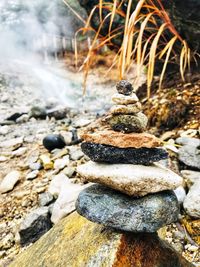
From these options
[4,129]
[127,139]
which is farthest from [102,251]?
[4,129]

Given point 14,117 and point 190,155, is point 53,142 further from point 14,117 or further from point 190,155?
point 14,117

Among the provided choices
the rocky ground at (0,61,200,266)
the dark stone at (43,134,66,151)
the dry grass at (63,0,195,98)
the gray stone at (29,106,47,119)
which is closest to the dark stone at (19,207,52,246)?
the rocky ground at (0,61,200,266)

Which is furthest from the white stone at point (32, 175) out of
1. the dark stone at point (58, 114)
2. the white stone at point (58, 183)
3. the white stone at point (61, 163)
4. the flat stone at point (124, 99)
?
the dark stone at point (58, 114)

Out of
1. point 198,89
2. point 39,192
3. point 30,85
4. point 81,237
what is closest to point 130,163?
point 81,237

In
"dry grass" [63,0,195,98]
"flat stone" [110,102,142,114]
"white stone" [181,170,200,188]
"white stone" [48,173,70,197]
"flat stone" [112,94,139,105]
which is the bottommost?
"white stone" [48,173,70,197]

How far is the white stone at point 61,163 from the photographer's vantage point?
10.6 feet

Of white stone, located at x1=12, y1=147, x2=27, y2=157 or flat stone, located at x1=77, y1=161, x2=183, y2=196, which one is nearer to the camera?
flat stone, located at x1=77, y1=161, x2=183, y2=196

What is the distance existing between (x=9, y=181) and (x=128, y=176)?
197 cm

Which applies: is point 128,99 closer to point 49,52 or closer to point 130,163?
point 130,163

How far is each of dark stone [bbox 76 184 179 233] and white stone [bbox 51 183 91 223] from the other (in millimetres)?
733

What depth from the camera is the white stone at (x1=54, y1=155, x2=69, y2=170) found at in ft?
10.6

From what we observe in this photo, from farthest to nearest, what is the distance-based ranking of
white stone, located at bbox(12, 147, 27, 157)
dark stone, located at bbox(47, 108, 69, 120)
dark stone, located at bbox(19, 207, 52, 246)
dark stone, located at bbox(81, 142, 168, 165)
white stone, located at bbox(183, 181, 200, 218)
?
1. dark stone, located at bbox(47, 108, 69, 120)
2. white stone, located at bbox(12, 147, 27, 157)
3. dark stone, located at bbox(19, 207, 52, 246)
4. white stone, located at bbox(183, 181, 200, 218)
5. dark stone, located at bbox(81, 142, 168, 165)

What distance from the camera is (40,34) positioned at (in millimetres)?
11648

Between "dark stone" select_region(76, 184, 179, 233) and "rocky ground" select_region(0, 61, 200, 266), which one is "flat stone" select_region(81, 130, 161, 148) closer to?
"dark stone" select_region(76, 184, 179, 233)
